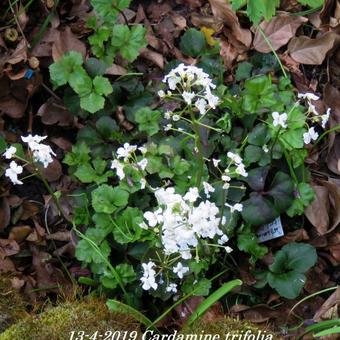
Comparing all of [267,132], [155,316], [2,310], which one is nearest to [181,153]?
[267,132]

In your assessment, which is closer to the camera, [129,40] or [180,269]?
[180,269]

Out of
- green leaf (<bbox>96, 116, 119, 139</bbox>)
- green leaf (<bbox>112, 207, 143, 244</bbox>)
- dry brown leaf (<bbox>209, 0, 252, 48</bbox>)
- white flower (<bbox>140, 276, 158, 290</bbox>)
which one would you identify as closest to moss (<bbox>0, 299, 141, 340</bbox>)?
white flower (<bbox>140, 276, 158, 290</bbox>)

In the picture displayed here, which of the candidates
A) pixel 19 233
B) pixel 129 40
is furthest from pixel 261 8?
pixel 19 233

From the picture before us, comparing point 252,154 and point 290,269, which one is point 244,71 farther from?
point 290,269

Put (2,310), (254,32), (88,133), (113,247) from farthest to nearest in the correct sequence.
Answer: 1. (254,32)
2. (88,133)
3. (113,247)
4. (2,310)

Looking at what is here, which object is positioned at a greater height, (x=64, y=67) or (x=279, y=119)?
(x=64, y=67)

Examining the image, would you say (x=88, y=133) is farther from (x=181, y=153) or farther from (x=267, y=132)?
(x=267, y=132)

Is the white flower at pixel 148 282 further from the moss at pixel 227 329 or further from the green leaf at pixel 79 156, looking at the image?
the green leaf at pixel 79 156

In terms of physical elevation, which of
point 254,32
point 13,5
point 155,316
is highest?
point 13,5
